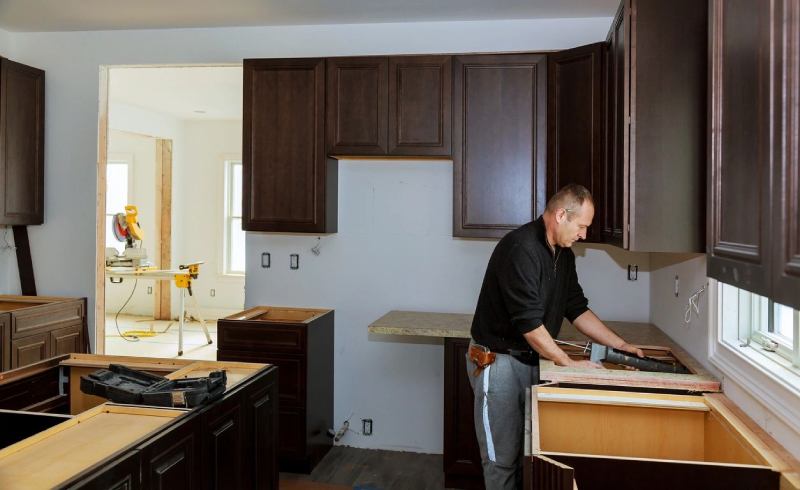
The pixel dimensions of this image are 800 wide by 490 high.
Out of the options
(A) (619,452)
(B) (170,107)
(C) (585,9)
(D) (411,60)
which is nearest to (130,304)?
A: (B) (170,107)

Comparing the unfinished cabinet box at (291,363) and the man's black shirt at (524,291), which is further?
the unfinished cabinet box at (291,363)

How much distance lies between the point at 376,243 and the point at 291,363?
0.95m

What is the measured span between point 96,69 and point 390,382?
291 cm

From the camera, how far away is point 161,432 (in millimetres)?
1937

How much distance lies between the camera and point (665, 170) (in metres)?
2.36

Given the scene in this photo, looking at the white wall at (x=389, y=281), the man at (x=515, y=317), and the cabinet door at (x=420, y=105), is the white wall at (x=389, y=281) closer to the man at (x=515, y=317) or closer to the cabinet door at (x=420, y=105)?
the cabinet door at (x=420, y=105)

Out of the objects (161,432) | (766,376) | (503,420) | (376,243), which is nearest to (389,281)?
(376,243)

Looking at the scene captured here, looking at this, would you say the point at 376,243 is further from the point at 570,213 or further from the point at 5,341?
the point at 5,341

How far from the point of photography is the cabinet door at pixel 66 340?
13.7 ft

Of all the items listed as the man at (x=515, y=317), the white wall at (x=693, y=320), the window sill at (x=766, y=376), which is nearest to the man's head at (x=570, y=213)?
the man at (x=515, y=317)

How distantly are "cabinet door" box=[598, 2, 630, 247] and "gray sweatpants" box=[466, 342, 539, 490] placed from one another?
69cm

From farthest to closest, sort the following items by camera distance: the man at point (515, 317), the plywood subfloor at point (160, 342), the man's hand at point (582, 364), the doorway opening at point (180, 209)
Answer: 1. the doorway opening at point (180, 209)
2. the plywood subfloor at point (160, 342)
3. the man at point (515, 317)
4. the man's hand at point (582, 364)

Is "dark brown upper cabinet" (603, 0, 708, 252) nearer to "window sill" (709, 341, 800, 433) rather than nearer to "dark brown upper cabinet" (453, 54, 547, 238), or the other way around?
"window sill" (709, 341, 800, 433)

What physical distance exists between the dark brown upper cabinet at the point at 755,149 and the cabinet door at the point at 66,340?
3.94 meters
